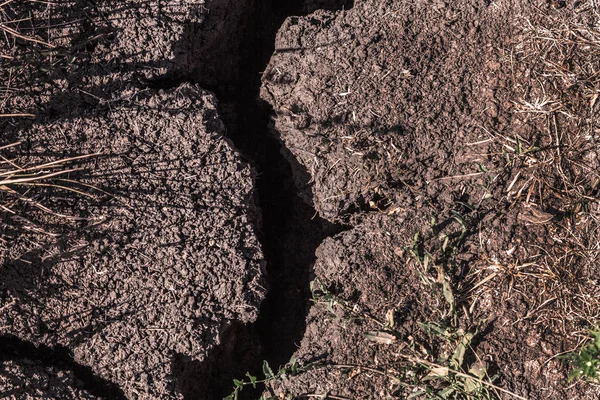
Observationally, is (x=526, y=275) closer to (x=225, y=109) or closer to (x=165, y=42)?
(x=225, y=109)

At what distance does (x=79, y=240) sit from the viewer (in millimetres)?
2279

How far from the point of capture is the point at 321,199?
240 cm

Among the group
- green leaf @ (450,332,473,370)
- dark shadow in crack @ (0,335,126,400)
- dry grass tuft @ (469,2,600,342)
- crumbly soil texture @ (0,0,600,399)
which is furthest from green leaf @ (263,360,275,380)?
dry grass tuft @ (469,2,600,342)

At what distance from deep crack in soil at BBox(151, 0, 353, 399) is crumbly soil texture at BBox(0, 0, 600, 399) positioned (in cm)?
3

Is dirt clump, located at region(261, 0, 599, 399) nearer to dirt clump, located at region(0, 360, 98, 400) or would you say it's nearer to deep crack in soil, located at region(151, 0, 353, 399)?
deep crack in soil, located at region(151, 0, 353, 399)

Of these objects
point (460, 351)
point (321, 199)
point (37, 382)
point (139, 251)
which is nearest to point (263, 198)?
point (321, 199)

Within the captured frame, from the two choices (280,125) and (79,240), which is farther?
(280,125)

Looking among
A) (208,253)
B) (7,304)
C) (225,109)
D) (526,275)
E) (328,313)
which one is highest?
(225,109)

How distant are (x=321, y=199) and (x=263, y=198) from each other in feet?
0.86

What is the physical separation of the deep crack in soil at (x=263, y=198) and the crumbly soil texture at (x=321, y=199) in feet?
0.09

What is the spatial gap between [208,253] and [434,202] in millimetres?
871

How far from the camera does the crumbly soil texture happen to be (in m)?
2.28

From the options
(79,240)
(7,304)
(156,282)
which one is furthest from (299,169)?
(7,304)

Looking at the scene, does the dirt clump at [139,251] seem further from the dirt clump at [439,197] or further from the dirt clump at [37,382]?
the dirt clump at [439,197]
